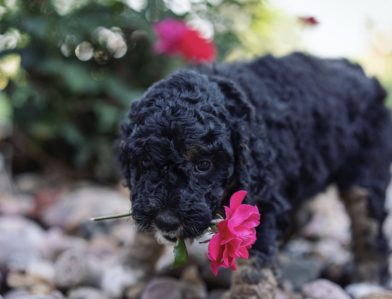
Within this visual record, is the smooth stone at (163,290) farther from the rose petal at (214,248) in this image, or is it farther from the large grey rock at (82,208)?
the large grey rock at (82,208)

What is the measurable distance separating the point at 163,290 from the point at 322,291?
3.15ft

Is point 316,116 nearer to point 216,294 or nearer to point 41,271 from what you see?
→ point 216,294

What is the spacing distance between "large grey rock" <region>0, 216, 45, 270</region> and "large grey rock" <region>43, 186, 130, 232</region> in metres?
0.21

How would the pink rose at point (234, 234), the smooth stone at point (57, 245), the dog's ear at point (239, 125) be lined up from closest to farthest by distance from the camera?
the pink rose at point (234, 234)
the dog's ear at point (239, 125)
the smooth stone at point (57, 245)

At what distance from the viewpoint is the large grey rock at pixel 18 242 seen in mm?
3922

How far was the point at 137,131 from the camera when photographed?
98.8 inches

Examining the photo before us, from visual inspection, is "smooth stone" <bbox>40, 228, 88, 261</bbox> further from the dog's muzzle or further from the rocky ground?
the dog's muzzle

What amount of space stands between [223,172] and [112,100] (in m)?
3.50

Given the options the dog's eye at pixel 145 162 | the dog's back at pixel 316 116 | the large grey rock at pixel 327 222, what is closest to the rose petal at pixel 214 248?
the dog's eye at pixel 145 162

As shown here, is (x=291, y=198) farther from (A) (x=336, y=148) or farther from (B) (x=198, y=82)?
(B) (x=198, y=82)

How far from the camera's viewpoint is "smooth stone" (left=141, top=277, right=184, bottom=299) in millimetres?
3379

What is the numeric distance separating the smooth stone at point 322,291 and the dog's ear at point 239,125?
40.9 inches

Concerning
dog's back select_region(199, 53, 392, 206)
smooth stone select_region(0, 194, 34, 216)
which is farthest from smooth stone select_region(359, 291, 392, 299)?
smooth stone select_region(0, 194, 34, 216)

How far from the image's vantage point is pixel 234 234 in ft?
7.52
